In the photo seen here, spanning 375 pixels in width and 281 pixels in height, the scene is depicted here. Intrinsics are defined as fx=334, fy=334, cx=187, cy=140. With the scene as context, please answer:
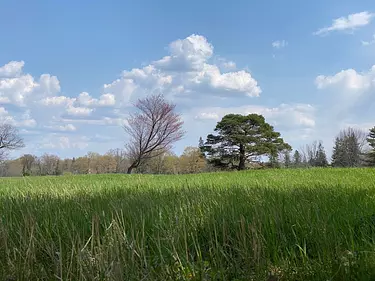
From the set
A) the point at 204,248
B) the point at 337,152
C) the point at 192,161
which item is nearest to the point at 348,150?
the point at 337,152

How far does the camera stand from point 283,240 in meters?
2.04

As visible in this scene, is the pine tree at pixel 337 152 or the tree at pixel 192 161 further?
the tree at pixel 192 161

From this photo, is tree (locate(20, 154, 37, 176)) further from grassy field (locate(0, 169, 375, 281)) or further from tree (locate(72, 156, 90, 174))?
grassy field (locate(0, 169, 375, 281))

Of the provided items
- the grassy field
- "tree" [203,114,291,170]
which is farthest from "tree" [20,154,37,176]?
the grassy field

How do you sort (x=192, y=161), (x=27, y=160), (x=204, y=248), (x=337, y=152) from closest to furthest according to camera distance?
(x=204, y=248) < (x=337, y=152) < (x=192, y=161) < (x=27, y=160)

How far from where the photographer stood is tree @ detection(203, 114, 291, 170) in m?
26.9

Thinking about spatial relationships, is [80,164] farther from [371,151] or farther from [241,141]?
[371,151]

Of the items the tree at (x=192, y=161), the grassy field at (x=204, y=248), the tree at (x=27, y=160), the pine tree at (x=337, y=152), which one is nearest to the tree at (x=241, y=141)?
the tree at (x=192, y=161)

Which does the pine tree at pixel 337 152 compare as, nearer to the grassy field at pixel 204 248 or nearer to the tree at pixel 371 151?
the tree at pixel 371 151

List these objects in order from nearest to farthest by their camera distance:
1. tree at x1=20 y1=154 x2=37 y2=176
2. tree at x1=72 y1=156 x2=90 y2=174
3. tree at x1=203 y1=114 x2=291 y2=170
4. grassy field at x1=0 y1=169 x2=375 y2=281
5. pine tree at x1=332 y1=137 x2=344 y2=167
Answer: grassy field at x1=0 y1=169 x2=375 y2=281, tree at x1=203 y1=114 x2=291 y2=170, pine tree at x1=332 y1=137 x2=344 y2=167, tree at x1=20 y1=154 x2=37 y2=176, tree at x1=72 y1=156 x2=90 y2=174

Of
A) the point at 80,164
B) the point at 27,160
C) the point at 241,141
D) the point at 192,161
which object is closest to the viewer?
the point at 241,141

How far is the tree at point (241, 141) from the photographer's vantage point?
26938 mm

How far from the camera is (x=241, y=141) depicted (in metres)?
26.8

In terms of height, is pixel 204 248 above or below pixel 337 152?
below
